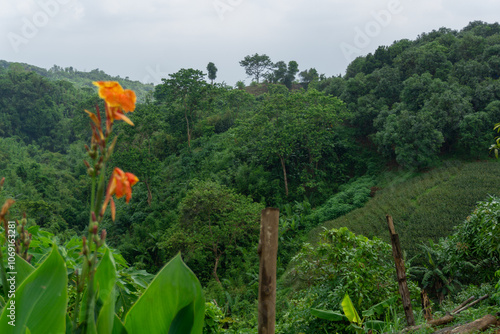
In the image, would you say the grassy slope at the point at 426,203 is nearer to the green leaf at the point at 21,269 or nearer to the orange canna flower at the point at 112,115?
the green leaf at the point at 21,269

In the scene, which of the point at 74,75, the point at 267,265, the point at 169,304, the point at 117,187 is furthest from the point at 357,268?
the point at 74,75

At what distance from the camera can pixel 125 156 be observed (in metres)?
15.6

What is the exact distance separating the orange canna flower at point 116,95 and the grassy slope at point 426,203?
28.5 feet

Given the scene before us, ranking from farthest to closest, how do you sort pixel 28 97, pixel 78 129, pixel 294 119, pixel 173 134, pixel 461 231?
pixel 28 97
pixel 78 129
pixel 173 134
pixel 294 119
pixel 461 231

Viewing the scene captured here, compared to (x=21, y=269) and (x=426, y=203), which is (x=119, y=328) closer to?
(x=21, y=269)

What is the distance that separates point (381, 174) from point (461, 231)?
10.1 meters

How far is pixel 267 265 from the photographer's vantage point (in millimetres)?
1568

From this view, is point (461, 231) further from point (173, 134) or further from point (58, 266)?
point (173, 134)

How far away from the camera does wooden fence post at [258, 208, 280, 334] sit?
1.51 m

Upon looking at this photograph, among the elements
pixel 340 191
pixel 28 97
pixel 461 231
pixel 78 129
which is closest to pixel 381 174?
pixel 340 191

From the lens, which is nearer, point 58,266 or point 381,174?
point 58,266

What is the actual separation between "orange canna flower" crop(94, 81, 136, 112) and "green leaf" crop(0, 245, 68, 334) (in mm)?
403

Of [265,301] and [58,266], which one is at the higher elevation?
[58,266]

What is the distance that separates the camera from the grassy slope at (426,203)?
385 inches
